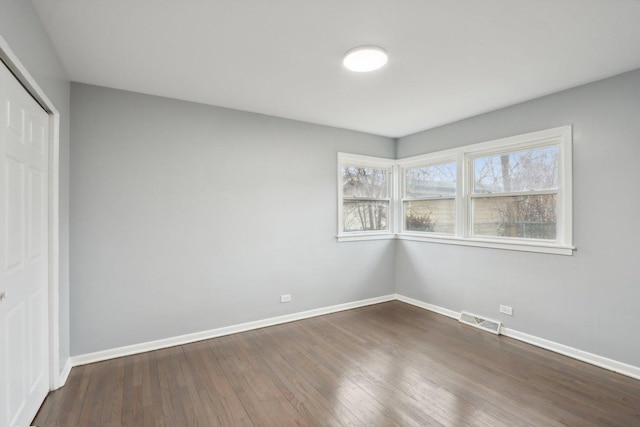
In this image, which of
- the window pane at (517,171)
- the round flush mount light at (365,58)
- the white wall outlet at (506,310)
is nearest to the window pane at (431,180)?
the window pane at (517,171)

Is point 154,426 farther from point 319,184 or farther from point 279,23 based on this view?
point 319,184

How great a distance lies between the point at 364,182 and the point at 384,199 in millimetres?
484

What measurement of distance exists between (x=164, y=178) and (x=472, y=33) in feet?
9.96

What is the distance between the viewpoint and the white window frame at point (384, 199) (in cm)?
442

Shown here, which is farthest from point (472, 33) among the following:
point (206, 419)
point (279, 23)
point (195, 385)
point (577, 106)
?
point (195, 385)

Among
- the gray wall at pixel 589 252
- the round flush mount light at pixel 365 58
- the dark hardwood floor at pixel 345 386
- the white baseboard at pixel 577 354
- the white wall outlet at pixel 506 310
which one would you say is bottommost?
the dark hardwood floor at pixel 345 386

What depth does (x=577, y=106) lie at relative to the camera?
116 inches

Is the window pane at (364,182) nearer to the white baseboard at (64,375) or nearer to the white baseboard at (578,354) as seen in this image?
the white baseboard at (578,354)

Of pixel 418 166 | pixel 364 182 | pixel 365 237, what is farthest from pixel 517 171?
pixel 365 237

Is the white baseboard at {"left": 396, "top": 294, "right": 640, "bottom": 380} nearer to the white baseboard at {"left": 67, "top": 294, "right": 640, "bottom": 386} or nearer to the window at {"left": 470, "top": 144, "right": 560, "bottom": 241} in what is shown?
the white baseboard at {"left": 67, "top": 294, "right": 640, "bottom": 386}

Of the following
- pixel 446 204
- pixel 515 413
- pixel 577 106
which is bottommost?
pixel 515 413

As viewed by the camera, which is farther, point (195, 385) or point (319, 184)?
point (319, 184)

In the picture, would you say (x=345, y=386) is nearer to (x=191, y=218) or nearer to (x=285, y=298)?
(x=285, y=298)

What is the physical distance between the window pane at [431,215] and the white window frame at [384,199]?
24 centimetres
